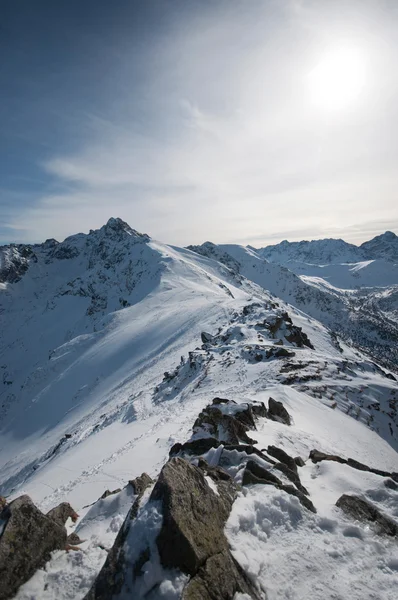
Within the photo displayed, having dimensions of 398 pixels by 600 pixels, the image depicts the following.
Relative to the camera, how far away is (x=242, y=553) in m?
6.20

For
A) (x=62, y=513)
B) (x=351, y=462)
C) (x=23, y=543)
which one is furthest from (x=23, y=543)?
(x=351, y=462)

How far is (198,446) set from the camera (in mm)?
11953

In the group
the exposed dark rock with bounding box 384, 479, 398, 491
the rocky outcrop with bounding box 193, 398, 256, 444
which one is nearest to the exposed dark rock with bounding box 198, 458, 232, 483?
the rocky outcrop with bounding box 193, 398, 256, 444

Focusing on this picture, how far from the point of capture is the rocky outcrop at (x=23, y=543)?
17.6 feet

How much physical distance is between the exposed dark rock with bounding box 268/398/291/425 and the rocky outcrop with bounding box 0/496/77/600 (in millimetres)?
13535

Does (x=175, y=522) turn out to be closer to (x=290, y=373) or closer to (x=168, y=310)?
(x=290, y=373)

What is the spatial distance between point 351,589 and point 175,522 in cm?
370

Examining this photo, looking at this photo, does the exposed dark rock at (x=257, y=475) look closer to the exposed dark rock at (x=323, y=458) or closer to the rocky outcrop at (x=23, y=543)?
the exposed dark rock at (x=323, y=458)

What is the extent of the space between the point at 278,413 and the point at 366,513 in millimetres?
10214

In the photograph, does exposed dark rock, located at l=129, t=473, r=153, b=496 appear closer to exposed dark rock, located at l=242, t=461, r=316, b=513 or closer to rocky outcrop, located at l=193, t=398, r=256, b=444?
exposed dark rock, located at l=242, t=461, r=316, b=513

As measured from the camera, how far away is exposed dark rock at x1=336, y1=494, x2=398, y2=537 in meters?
7.41

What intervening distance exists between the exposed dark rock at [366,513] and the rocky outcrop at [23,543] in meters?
7.05

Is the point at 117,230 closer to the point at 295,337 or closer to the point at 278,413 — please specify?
the point at 295,337

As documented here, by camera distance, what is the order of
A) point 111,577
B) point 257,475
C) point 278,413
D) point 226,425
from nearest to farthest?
1. point 111,577
2. point 257,475
3. point 226,425
4. point 278,413
